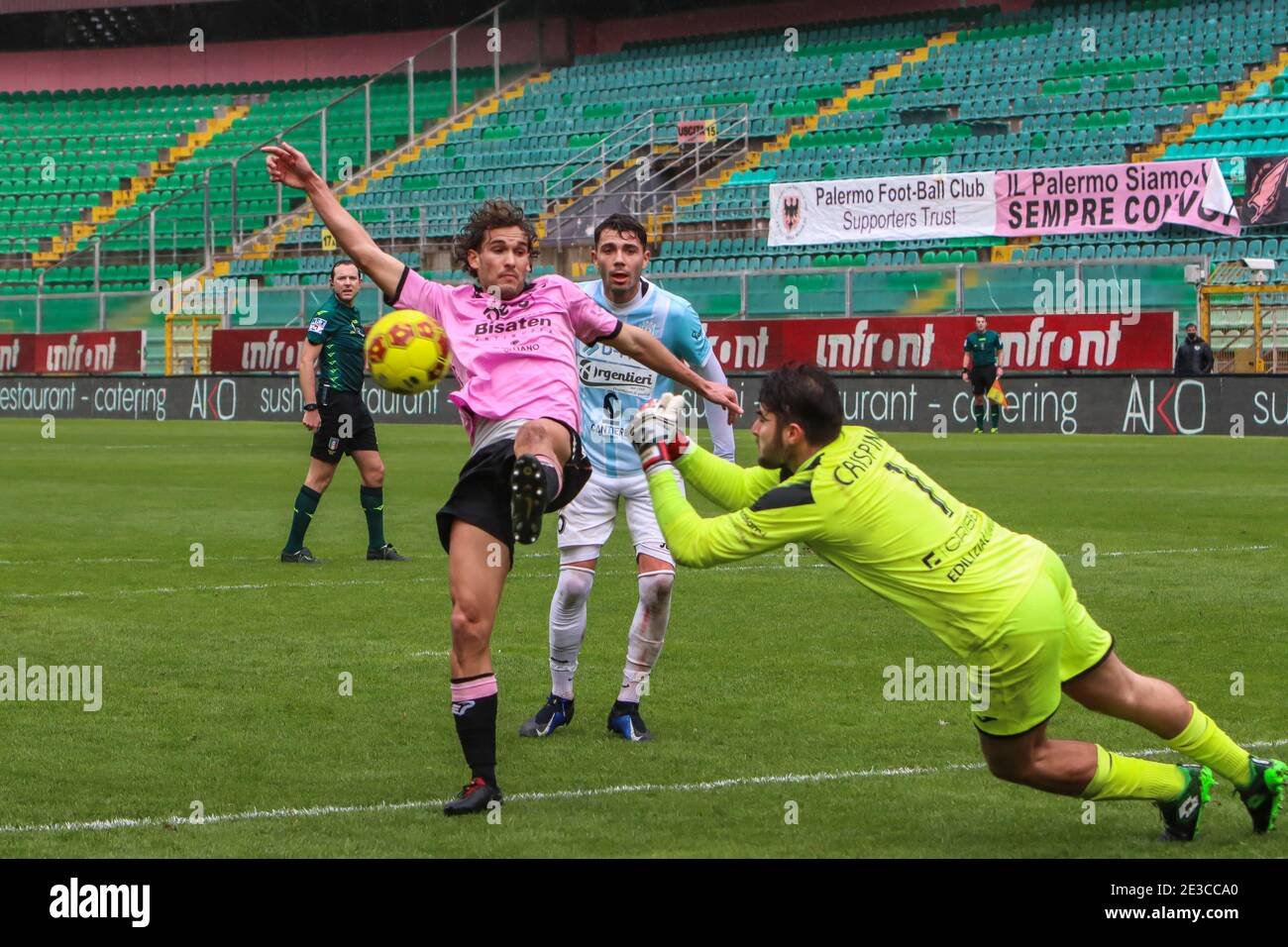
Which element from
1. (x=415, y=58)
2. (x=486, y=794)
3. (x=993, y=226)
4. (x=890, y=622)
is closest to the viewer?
(x=486, y=794)

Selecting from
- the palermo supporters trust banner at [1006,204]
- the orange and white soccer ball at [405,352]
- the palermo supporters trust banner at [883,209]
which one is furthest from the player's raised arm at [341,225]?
the palermo supporters trust banner at [883,209]

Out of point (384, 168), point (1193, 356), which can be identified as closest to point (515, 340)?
point (1193, 356)

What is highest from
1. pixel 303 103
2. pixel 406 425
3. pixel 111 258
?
pixel 303 103

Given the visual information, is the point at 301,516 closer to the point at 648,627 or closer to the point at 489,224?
the point at 648,627

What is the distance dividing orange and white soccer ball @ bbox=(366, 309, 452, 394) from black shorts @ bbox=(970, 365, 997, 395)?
23771 millimetres

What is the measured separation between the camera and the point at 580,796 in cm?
650

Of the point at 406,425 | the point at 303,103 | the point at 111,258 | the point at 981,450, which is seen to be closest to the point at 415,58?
the point at 303,103

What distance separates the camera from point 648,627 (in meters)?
8.00

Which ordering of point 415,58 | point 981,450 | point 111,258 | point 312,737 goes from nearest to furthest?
1. point 312,737
2. point 981,450
3. point 111,258
4. point 415,58

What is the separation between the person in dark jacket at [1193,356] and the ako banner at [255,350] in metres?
17.1

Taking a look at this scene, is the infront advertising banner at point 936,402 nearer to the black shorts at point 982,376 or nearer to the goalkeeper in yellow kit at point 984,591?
the black shorts at point 982,376

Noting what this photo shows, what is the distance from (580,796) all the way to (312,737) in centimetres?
147

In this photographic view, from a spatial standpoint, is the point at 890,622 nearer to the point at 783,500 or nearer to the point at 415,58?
the point at 783,500

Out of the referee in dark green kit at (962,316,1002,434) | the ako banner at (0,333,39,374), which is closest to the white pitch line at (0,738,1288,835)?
the referee in dark green kit at (962,316,1002,434)
